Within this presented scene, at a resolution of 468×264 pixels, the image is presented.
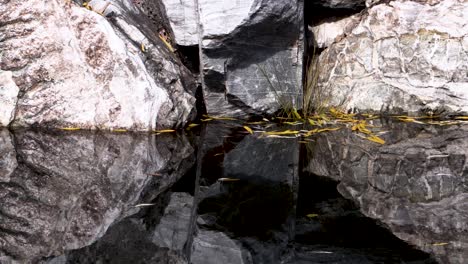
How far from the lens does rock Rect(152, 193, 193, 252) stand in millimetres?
1916

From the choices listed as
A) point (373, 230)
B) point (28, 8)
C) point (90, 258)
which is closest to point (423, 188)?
point (373, 230)

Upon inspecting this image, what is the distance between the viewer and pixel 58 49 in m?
3.80

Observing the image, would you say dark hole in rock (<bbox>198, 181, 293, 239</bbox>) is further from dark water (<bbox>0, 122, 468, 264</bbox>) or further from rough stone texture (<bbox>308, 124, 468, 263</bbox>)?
rough stone texture (<bbox>308, 124, 468, 263</bbox>)

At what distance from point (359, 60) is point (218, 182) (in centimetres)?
246

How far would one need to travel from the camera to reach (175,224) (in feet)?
6.85

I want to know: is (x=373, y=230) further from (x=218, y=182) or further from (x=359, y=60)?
(x=359, y=60)

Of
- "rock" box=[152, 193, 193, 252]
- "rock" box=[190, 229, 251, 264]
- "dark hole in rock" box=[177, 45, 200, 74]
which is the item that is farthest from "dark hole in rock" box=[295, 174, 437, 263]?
"dark hole in rock" box=[177, 45, 200, 74]

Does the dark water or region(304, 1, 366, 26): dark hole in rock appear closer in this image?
the dark water

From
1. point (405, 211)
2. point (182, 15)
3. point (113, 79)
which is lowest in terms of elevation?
point (405, 211)

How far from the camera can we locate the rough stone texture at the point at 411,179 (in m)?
2.06

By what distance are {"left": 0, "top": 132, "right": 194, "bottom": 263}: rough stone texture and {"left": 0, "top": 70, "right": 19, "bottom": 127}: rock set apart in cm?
25

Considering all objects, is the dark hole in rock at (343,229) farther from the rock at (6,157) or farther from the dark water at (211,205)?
the rock at (6,157)

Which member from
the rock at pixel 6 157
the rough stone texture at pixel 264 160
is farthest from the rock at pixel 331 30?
the rock at pixel 6 157

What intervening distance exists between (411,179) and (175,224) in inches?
49.9
